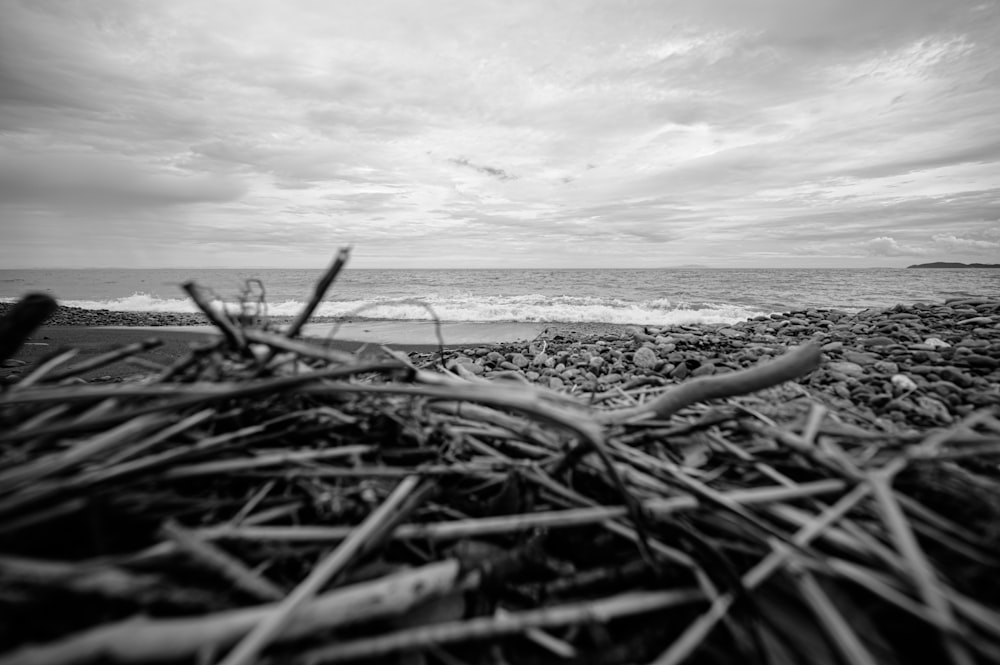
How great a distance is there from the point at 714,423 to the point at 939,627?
24.3 inches

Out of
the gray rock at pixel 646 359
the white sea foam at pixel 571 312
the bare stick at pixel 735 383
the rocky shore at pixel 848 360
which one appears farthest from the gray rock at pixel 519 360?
the white sea foam at pixel 571 312

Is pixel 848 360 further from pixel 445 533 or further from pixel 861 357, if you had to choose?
pixel 445 533

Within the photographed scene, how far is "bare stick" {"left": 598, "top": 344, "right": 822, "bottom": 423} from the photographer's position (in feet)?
4.12

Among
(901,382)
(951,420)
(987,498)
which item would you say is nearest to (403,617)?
(987,498)

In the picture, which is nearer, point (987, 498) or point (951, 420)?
point (987, 498)

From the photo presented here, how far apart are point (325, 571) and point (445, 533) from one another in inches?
10.3

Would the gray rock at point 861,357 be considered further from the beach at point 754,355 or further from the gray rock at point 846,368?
the gray rock at point 846,368

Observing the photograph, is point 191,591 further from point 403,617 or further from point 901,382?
point 901,382

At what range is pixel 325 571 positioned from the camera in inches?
30.0

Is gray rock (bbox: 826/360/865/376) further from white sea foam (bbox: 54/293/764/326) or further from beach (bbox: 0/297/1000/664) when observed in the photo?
white sea foam (bbox: 54/293/764/326)

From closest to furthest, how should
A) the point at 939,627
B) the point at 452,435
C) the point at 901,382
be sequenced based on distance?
the point at 939,627, the point at 452,435, the point at 901,382

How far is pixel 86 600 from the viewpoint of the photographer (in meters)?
0.69

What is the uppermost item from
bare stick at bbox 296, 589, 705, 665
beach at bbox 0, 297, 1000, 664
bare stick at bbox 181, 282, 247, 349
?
bare stick at bbox 181, 282, 247, 349

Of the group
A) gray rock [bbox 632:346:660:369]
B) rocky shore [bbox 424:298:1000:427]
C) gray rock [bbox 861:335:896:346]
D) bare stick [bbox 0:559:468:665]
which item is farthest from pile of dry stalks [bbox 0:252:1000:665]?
gray rock [bbox 861:335:896:346]
